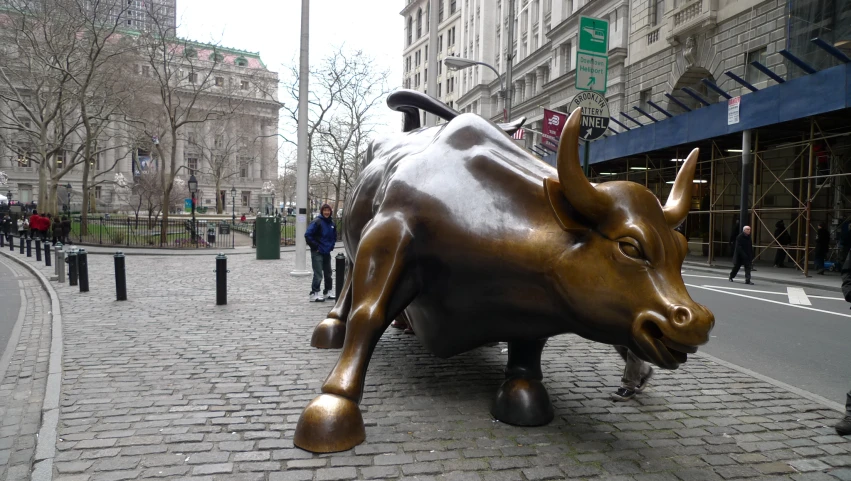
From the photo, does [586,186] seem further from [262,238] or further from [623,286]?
[262,238]

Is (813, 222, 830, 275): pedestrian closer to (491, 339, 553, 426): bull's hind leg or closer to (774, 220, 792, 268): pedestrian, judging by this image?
(774, 220, 792, 268): pedestrian

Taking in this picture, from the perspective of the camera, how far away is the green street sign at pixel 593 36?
34.8ft

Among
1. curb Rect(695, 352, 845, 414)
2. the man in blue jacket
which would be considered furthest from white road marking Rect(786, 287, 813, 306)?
the man in blue jacket

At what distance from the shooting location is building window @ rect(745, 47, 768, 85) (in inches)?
788

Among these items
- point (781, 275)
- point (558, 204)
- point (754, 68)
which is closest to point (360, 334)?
point (558, 204)

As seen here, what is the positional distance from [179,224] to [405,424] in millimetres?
27956

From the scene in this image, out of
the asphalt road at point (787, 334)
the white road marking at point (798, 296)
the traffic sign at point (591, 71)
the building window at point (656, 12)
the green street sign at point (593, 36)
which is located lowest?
the asphalt road at point (787, 334)

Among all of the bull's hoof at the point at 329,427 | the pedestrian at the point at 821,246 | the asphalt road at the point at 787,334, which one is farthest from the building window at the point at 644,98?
the bull's hoof at the point at 329,427

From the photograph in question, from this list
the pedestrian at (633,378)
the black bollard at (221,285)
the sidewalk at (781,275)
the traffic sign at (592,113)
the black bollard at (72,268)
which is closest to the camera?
the pedestrian at (633,378)

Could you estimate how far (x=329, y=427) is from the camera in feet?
10.8

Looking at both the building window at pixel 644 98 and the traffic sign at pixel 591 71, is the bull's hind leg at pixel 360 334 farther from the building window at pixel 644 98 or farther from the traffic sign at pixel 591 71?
the building window at pixel 644 98

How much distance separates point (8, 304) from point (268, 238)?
10041mm

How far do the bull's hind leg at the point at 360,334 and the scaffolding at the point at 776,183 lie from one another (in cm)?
1332

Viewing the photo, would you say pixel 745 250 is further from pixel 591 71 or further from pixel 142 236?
pixel 142 236
